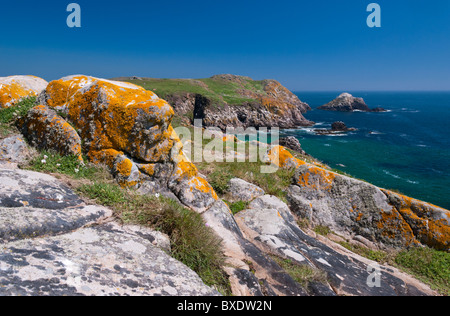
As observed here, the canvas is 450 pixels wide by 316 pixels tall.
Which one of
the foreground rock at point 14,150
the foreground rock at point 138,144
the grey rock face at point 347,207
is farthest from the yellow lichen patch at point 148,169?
Result: the grey rock face at point 347,207

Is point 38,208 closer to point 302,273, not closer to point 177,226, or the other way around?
point 177,226

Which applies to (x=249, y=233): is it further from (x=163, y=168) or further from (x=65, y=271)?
(x=65, y=271)

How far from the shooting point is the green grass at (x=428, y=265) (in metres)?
7.44

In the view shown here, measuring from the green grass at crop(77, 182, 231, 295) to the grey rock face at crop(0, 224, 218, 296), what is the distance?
1.57 ft

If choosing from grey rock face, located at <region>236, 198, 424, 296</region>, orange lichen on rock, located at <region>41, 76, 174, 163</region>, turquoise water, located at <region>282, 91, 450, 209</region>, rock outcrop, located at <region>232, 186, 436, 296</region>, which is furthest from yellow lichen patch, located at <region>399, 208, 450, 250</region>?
turquoise water, located at <region>282, 91, 450, 209</region>

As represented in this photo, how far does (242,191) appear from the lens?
862 cm

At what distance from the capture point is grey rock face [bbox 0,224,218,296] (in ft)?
8.12

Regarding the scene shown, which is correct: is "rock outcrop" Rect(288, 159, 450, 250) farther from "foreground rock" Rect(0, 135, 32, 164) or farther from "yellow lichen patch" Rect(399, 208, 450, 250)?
"foreground rock" Rect(0, 135, 32, 164)

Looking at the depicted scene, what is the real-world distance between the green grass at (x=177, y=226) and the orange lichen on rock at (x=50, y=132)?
2119 millimetres

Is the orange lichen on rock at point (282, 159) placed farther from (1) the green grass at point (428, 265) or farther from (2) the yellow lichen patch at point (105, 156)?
(2) the yellow lichen patch at point (105, 156)

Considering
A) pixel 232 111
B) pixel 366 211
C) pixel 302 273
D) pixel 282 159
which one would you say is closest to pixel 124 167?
pixel 302 273
